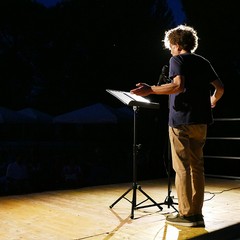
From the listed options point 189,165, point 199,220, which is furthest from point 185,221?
point 189,165

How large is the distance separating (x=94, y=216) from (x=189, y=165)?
38.6 inches

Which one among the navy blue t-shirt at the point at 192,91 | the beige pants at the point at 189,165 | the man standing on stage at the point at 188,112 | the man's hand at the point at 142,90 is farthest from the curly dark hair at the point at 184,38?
the beige pants at the point at 189,165

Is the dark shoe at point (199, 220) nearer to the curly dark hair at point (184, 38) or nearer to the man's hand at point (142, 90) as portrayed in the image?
the man's hand at point (142, 90)

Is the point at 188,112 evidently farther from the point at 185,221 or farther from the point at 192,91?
the point at 185,221

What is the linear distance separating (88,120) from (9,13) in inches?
425

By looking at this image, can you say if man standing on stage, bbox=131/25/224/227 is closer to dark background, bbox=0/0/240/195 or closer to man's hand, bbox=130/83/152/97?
man's hand, bbox=130/83/152/97

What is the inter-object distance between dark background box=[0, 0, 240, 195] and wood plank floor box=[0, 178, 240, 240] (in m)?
10.1

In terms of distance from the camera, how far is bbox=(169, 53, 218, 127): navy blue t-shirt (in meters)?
2.97

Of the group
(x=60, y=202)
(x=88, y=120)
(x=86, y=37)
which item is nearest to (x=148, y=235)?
(x=60, y=202)

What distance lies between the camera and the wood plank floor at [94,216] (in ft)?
9.43

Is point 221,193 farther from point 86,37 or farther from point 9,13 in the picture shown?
point 9,13

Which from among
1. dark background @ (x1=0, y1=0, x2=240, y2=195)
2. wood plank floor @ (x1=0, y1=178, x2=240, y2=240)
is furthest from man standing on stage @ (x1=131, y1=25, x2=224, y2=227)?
dark background @ (x1=0, y1=0, x2=240, y2=195)

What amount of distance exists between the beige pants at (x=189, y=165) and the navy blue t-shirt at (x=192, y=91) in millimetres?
77

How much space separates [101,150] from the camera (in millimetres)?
9398
